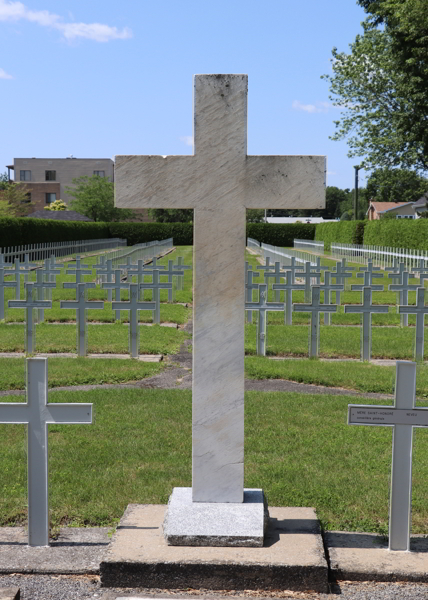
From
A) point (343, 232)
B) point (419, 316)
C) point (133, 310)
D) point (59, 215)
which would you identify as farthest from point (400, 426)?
point (59, 215)

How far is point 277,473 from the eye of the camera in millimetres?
5602

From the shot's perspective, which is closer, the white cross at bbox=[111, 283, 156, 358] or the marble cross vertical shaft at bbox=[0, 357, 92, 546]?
the marble cross vertical shaft at bbox=[0, 357, 92, 546]

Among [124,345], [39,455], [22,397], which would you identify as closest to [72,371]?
[22,397]

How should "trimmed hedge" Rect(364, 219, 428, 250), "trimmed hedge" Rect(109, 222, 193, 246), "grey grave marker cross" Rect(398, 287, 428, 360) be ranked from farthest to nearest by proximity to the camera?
1. "trimmed hedge" Rect(109, 222, 193, 246)
2. "trimmed hedge" Rect(364, 219, 428, 250)
3. "grey grave marker cross" Rect(398, 287, 428, 360)

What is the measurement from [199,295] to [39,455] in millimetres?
1110

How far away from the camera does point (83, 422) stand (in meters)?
3.92

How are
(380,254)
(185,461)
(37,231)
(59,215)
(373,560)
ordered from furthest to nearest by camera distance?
(59,215)
(37,231)
(380,254)
(185,461)
(373,560)

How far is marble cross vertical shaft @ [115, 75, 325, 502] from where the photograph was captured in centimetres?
393

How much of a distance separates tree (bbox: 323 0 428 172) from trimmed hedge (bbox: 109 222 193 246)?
119ft

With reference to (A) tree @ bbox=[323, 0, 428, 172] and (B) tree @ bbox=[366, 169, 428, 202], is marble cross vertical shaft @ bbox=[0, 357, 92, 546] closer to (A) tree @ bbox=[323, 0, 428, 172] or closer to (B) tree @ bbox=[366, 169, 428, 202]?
(A) tree @ bbox=[323, 0, 428, 172]

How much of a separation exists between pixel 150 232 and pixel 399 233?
43.3 m

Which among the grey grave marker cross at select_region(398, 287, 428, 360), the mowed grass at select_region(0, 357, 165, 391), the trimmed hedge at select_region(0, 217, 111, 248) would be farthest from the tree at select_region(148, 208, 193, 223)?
the mowed grass at select_region(0, 357, 165, 391)

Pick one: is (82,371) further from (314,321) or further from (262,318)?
(314,321)

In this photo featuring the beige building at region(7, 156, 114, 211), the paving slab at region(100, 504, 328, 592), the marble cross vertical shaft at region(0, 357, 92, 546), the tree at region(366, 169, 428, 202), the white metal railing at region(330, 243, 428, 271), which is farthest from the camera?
the beige building at region(7, 156, 114, 211)
